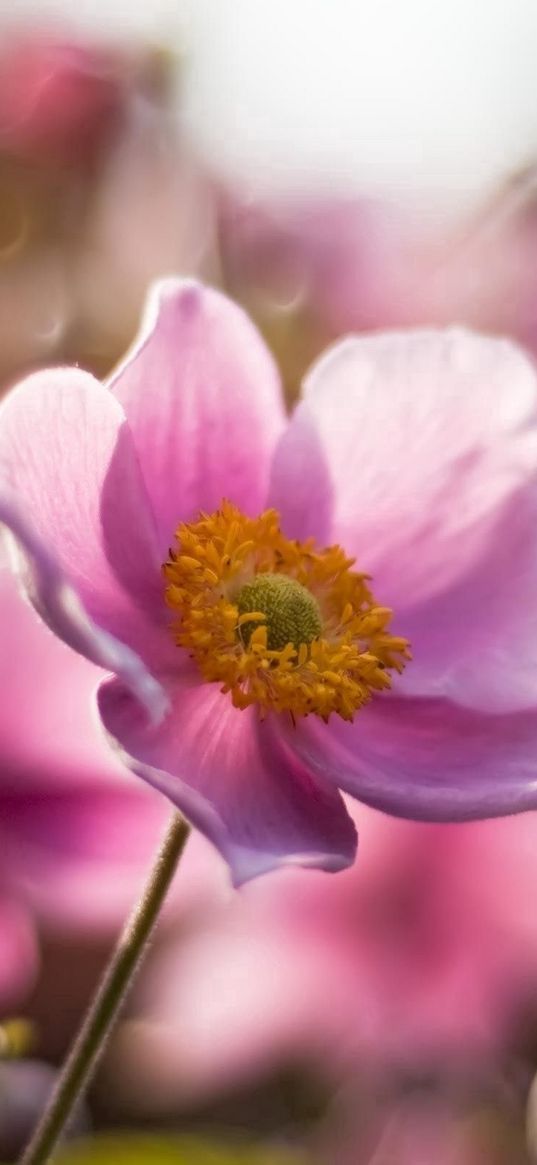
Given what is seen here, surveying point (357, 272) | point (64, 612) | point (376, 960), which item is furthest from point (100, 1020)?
point (357, 272)

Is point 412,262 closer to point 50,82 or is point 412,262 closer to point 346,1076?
point 50,82

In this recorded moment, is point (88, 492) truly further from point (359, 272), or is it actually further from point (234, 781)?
point (359, 272)

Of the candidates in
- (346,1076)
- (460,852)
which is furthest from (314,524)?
(346,1076)

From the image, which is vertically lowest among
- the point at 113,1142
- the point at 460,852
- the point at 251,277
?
the point at 113,1142

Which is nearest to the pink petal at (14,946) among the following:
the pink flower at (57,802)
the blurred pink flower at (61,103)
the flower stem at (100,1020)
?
the pink flower at (57,802)

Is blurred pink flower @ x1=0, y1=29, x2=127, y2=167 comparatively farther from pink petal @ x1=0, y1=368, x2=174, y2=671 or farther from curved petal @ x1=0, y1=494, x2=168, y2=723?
curved petal @ x1=0, y1=494, x2=168, y2=723

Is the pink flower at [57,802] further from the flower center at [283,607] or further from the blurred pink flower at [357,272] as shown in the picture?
the blurred pink flower at [357,272]

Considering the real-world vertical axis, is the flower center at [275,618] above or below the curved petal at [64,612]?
above
